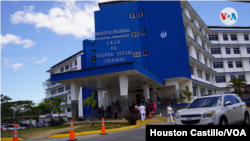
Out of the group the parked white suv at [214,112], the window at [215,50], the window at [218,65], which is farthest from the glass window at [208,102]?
the window at [215,50]

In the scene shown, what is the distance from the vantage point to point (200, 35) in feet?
135

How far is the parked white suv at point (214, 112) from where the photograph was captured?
776cm

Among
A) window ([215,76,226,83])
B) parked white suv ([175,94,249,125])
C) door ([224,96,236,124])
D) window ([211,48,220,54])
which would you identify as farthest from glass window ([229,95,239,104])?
window ([211,48,220,54])

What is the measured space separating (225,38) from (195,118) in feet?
154

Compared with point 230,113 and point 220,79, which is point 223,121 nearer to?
point 230,113

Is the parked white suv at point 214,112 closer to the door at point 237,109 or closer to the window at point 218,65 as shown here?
the door at point 237,109

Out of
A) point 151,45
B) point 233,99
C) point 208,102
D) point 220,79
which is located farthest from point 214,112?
point 220,79

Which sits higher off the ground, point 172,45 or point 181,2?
point 181,2

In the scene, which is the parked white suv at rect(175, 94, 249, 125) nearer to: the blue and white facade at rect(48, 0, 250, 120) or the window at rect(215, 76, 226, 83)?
the blue and white facade at rect(48, 0, 250, 120)

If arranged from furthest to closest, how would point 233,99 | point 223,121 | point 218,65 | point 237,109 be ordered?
1. point 218,65
2. point 233,99
3. point 237,109
4. point 223,121

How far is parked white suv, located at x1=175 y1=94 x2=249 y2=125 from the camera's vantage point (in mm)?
7758

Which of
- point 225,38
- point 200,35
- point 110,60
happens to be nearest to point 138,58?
point 110,60

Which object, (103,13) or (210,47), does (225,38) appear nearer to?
(210,47)

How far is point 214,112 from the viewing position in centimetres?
780
